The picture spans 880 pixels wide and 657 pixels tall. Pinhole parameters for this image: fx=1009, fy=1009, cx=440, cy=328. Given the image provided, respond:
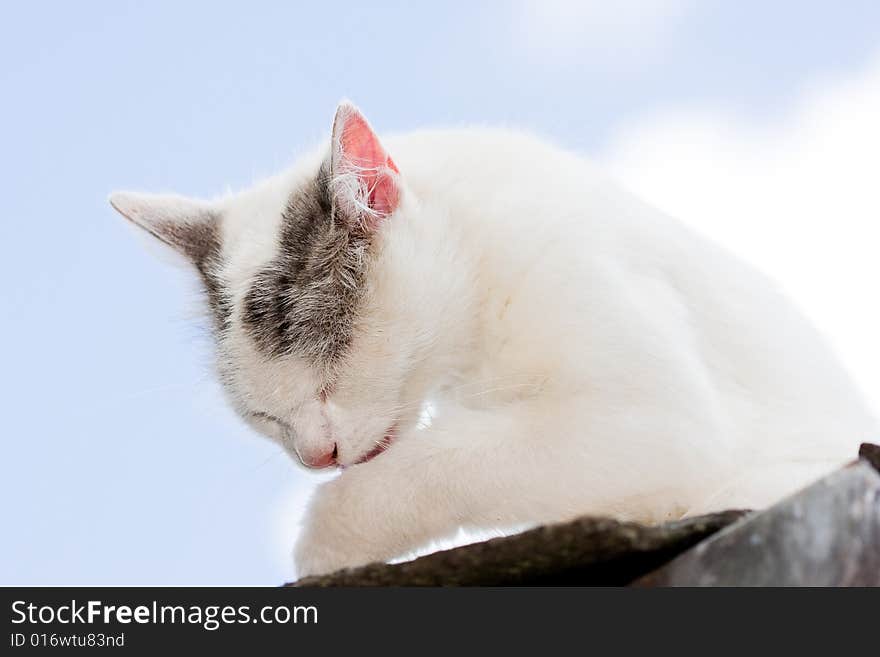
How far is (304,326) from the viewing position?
2480 millimetres

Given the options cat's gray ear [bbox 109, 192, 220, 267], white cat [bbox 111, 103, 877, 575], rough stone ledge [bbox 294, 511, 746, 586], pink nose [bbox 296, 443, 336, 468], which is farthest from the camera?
cat's gray ear [bbox 109, 192, 220, 267]

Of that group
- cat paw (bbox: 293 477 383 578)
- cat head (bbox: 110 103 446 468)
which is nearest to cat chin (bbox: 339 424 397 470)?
cat head (bbox: 110 103 446 468)

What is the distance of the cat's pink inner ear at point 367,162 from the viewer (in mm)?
2523

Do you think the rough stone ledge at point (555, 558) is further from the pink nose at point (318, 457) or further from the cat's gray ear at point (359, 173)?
the cat's gray ear at point (359, 173)

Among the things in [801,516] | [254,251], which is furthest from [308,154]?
[801,516]

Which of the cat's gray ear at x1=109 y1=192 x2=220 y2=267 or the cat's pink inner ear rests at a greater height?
the cat's gray ear at x1=109 y1=192 x2=220 y2=267

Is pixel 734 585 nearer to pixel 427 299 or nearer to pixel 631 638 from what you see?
pixel 631 638

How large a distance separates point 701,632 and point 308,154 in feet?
7.33

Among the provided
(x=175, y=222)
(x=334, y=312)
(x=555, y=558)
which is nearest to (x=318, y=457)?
(x=334, y=312)

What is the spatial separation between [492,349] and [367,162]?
577 mm

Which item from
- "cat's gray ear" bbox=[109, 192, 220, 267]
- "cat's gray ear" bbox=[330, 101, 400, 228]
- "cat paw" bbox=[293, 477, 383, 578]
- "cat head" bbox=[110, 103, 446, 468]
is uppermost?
"cat's gray ear" bbox=[109, 192, 220, 267]

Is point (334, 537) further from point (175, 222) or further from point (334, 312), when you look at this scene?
point (175, 222)

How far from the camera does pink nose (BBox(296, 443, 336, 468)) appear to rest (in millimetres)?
2434

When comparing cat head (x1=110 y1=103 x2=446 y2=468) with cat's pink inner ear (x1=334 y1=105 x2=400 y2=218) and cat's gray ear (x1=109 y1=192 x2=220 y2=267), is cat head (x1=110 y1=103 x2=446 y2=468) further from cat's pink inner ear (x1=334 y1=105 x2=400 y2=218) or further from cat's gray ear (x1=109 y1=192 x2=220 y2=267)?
cat's gray ear (x1=109 y1=192 x2=220 y2=267)
